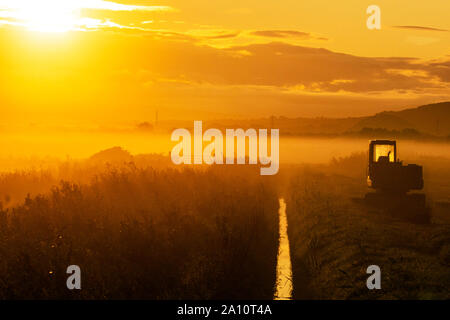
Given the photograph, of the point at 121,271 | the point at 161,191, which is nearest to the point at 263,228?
the point at 161,191

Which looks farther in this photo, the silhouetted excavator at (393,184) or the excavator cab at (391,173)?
the excavator cab at (391,173)

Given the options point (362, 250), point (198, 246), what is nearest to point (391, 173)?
point (362, 250)

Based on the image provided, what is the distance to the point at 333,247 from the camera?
62.2 feet

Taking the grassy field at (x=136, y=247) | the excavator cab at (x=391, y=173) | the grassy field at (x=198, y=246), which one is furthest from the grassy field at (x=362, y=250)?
the excavator cab at (x=391, y=173)

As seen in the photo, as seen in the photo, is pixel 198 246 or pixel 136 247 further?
pixel 198 246

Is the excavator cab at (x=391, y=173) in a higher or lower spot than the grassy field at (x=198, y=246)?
higher

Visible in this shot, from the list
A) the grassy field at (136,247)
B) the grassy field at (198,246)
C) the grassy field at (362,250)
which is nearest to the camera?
the grassy field at (136,247)

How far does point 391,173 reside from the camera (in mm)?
28172

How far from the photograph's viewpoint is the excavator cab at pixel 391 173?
91.2 ft

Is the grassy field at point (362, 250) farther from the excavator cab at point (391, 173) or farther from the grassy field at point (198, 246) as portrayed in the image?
the excavator cab at point (391, 173)

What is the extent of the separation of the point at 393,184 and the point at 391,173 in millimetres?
452

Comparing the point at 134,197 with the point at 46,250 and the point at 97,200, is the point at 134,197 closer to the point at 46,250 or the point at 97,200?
the point at 97,200

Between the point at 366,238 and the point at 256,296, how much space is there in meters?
5.90

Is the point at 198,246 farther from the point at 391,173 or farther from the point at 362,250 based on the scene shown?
the point at 391,173
